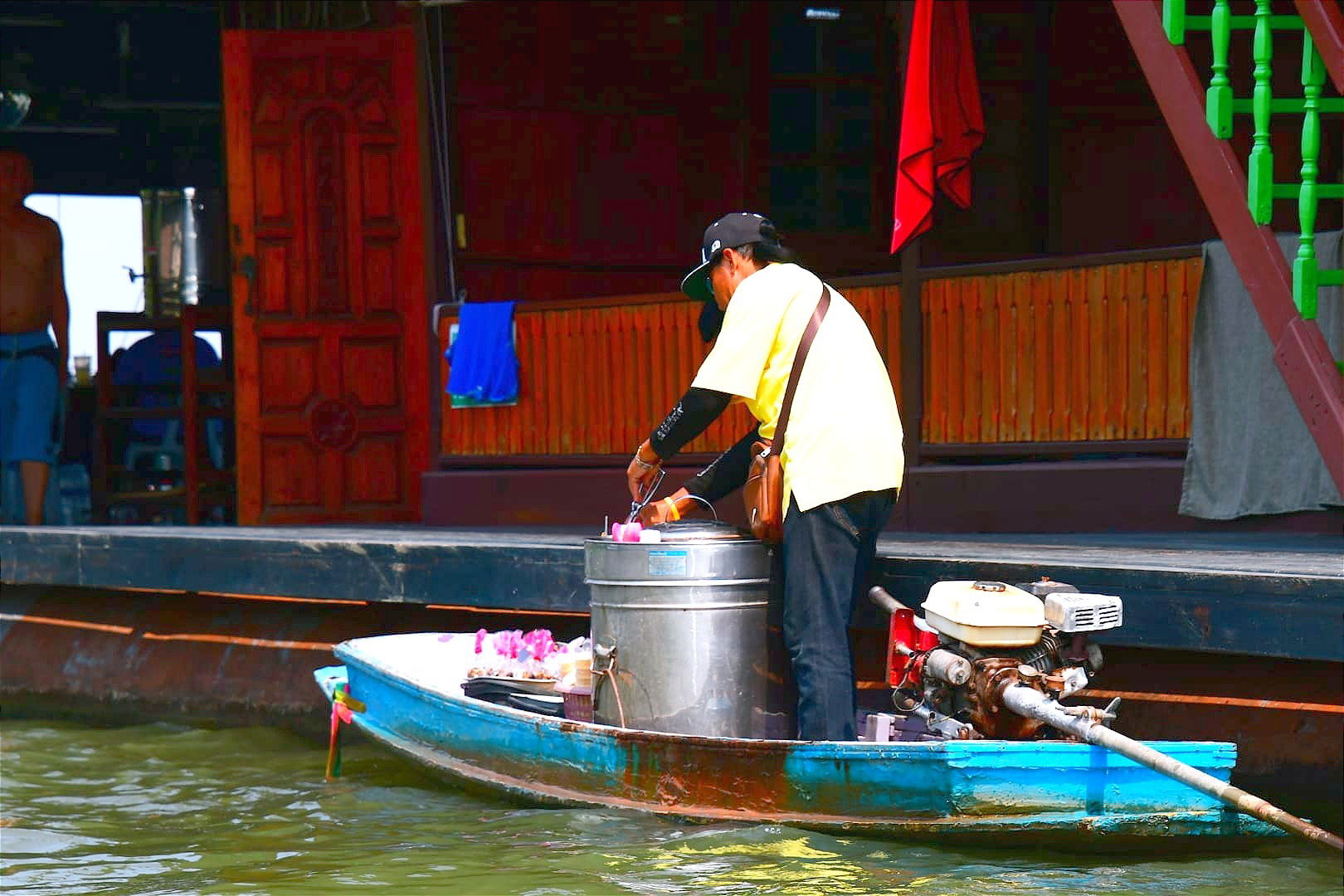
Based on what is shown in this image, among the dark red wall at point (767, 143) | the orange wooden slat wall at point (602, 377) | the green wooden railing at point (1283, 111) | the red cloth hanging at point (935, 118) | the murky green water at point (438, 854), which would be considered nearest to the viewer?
the murky green water at point (438, 854)

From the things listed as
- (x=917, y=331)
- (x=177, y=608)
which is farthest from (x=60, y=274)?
(x=917, y=331)

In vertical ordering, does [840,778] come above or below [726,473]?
below

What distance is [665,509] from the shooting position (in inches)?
234

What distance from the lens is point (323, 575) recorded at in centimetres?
849

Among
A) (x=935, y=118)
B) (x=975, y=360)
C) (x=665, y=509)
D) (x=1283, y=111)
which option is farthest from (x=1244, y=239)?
(x=665, y=509)

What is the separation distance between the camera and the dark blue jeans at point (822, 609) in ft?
18.6

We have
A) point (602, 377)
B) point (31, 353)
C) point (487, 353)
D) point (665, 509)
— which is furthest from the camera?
point (31, 353)

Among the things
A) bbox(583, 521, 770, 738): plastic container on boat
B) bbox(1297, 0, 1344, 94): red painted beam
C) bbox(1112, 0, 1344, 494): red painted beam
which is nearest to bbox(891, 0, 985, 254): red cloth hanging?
bbox(1112, 0, 1344, 494): red painted beam

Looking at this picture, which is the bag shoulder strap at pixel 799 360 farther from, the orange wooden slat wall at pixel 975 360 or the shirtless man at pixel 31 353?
the shirtless man at pixel 31 353

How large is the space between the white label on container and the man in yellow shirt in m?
0.34

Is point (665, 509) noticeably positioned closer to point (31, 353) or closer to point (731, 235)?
point (731, 235)

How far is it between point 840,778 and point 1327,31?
3161 millimetres

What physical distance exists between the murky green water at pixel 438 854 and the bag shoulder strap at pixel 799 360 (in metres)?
1.23

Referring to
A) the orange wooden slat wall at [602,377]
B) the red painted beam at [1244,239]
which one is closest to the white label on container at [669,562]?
the red painted beam at [1244,239]
